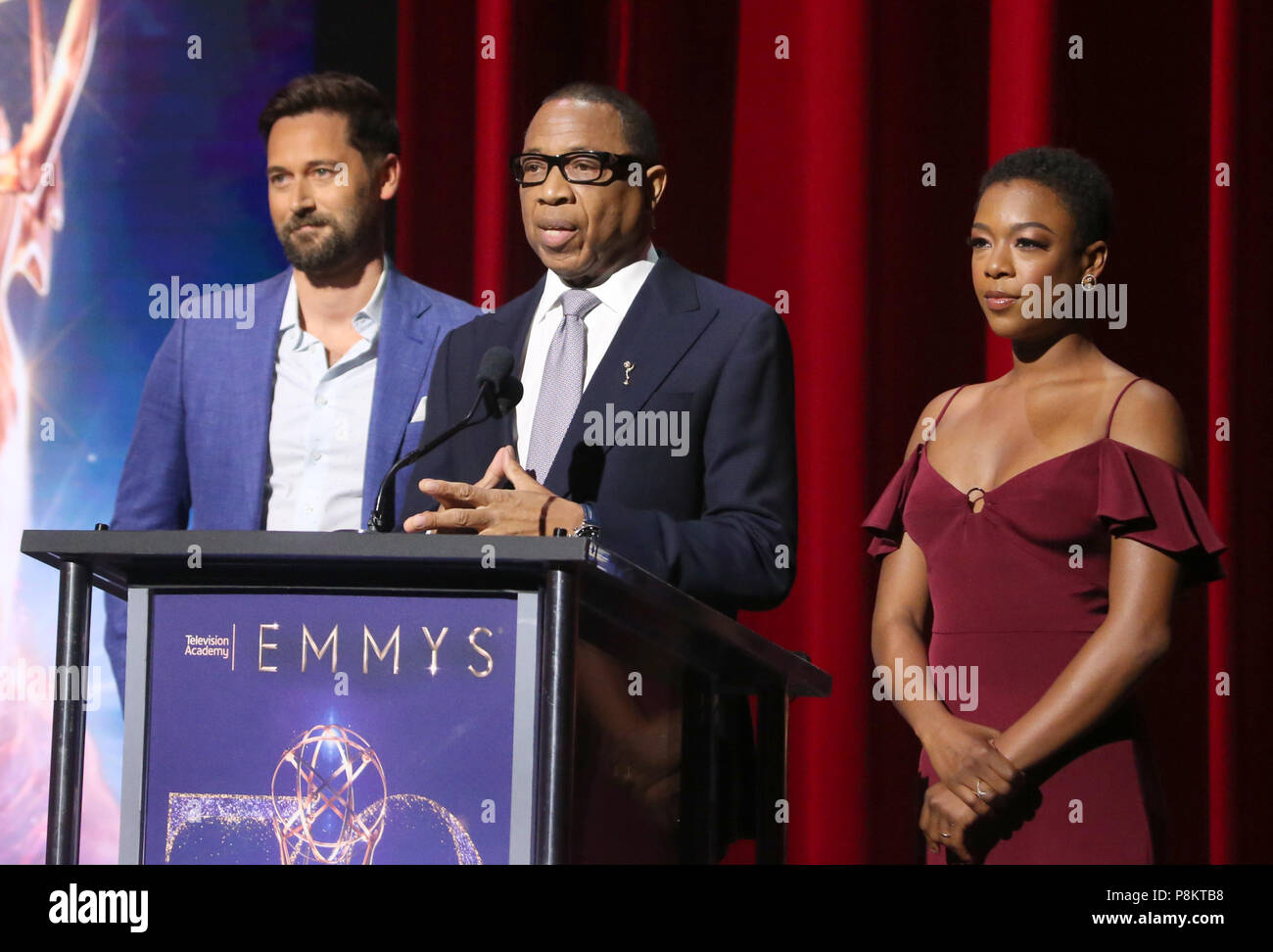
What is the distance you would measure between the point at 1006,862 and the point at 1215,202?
138 centimetres

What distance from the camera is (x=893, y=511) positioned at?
7.83ft

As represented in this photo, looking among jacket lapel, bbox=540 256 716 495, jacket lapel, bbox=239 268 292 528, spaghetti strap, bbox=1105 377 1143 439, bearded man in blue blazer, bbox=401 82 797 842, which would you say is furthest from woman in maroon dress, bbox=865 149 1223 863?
jacket lapel, bbox=239 268 292 528

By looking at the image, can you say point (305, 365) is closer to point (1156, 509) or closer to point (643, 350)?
point (643, 350)

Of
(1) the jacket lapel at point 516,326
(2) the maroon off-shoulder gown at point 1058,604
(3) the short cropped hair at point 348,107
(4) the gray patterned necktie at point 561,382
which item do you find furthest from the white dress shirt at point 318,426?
(2) the maroon off-shoulder gown at point 1058,604

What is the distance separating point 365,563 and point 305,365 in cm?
146

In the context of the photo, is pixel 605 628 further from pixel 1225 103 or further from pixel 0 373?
pixel 0 373

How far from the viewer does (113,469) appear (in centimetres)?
319

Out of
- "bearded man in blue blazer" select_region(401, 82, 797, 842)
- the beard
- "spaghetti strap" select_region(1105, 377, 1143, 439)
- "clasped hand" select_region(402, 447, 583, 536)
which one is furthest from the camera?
the beard

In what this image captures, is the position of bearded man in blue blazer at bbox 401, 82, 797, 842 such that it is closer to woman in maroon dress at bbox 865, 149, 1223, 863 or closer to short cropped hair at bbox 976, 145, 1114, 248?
woman in maroon dress at bbox 865, 149, 1223, 863

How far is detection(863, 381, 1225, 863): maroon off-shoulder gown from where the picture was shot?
2088mm

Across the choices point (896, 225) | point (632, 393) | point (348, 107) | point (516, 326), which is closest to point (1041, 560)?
point (632, 393)

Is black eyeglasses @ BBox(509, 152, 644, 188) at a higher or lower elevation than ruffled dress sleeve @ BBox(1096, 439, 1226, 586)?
higher

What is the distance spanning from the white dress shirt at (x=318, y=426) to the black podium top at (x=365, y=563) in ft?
3.52

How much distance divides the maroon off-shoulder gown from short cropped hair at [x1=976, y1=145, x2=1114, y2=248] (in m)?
0.34
